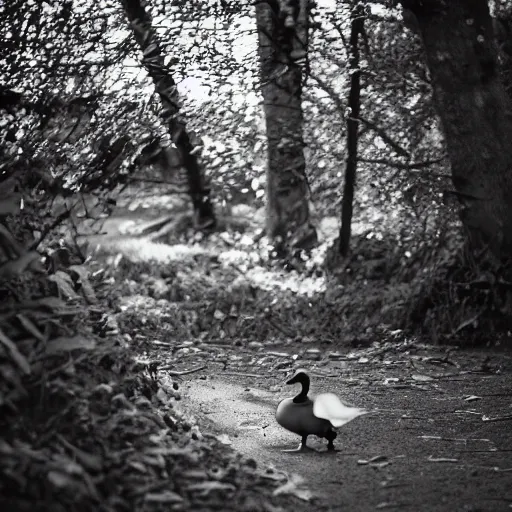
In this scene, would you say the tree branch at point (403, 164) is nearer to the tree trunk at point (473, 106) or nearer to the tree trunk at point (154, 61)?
the tree trunk at point (473, 106)

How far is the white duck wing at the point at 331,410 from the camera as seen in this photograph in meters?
4.54

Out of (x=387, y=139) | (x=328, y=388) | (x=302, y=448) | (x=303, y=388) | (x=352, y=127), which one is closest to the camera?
(x=302, y=448)

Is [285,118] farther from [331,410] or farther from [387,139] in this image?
[331,410]

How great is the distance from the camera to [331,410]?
4594mm

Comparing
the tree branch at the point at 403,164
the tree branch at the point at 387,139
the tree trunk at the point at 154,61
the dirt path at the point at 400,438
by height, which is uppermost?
the tree trunk at the point at 154,61

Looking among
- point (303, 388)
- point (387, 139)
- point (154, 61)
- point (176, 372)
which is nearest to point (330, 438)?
point (303, 388)

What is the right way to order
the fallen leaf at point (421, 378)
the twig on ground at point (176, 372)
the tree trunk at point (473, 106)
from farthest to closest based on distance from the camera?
the tree trunk at point (473, 106) < the twig on ground at point (176, 372) < the fallen leaf at point (421, 378)

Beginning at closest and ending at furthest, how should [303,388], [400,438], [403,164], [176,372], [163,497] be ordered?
1. [163,497]
2. [303,388]
3. [400,438]
4. [176,372]
5. [403,164]

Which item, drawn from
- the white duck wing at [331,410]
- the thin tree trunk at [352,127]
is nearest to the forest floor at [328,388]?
the white duck wing at [331,410]

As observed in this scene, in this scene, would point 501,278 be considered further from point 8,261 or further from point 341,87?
point 8,261

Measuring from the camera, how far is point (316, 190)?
11102 millimetres

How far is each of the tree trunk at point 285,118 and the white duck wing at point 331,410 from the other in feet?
16.3

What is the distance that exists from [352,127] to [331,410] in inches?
222

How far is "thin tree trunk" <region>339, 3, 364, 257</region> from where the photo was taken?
30.0 ft
